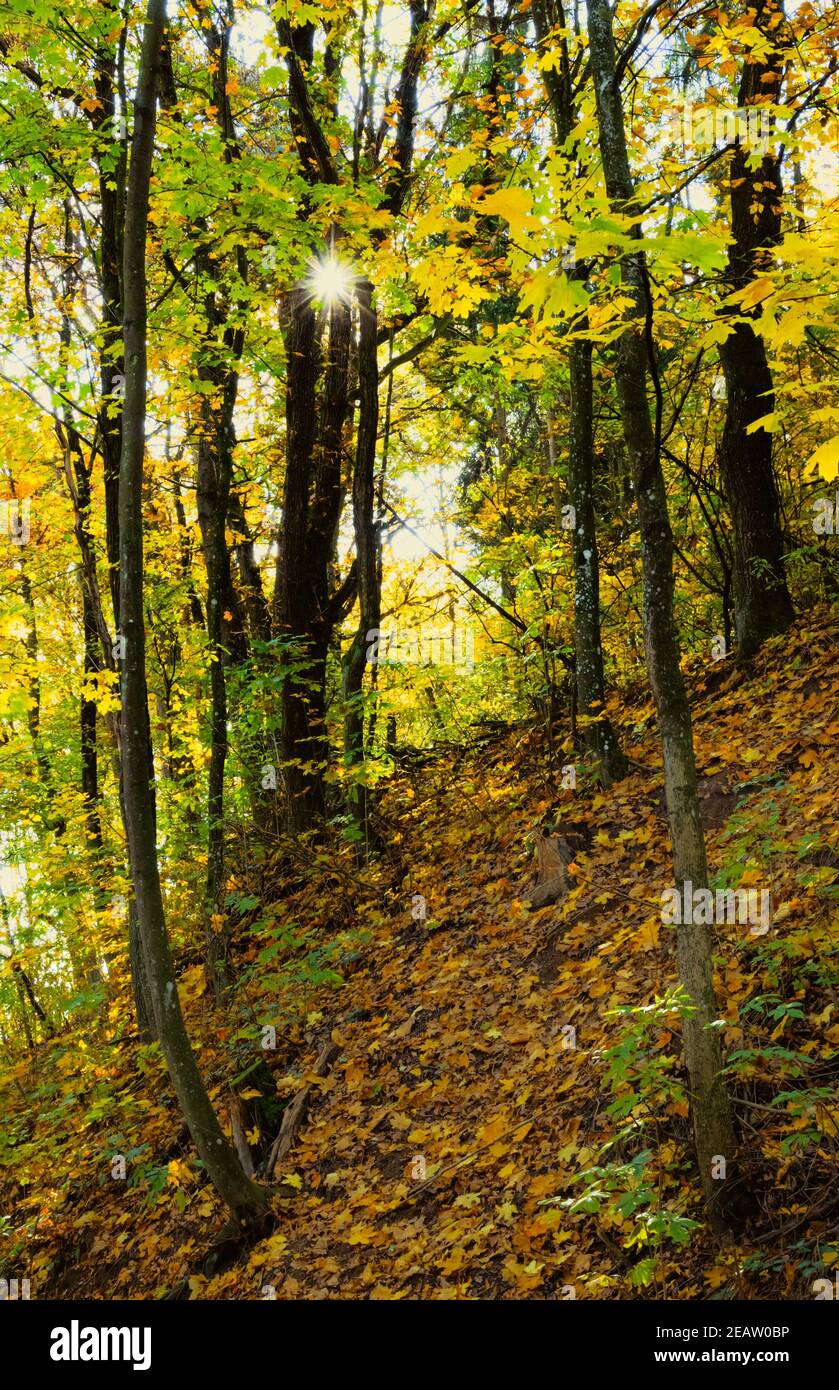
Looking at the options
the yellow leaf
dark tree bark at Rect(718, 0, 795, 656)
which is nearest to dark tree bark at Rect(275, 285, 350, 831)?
dark tree bark at Rect(718, 0, 795, 656)

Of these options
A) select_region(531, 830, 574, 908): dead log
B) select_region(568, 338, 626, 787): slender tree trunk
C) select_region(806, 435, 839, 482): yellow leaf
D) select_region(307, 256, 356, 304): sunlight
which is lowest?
select_region(531, 830, 574, 908): dead log

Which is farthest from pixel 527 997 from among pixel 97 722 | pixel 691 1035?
pixel 97 722

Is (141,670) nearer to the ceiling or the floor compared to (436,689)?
nearer to the floor

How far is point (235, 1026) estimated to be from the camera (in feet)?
27.5

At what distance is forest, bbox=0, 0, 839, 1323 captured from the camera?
153 inches

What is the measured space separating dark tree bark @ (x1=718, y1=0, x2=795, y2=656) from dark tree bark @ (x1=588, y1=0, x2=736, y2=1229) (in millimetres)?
5183

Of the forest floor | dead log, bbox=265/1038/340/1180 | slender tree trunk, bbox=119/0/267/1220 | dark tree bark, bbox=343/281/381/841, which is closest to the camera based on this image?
the forest floor

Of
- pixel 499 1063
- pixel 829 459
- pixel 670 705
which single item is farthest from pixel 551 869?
pixel 829 459

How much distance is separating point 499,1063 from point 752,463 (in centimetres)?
632

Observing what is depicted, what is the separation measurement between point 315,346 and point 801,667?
7154 mm

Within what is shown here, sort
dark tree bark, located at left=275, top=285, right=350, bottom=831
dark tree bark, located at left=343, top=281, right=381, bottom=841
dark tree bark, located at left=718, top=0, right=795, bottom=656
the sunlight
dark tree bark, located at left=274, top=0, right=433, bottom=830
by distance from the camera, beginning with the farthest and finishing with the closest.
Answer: dark tree bark, located at left=275, top=285, right=350, bottom=831 < dark tree bark, located at left=274, top=0, right=433, bottom=830 < dark tree bark, located at left=343, top=281, right=381, bottom=841 < the sunlight < dark tree bark, located at left=718, top=0, right=795, bottom=656

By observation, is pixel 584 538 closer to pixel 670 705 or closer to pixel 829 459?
pixel 670 705

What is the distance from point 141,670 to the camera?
566cm

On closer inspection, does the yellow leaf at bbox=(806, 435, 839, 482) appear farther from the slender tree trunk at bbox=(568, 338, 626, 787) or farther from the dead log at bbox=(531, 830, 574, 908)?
the slender tree trunk at bbox=(568, 338, 626, 787)
